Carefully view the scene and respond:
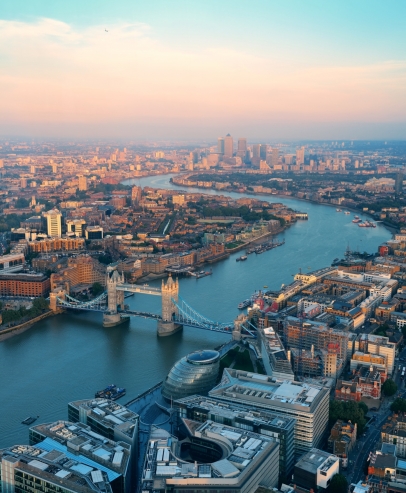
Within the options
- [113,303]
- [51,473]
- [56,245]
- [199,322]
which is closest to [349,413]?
[51,473]

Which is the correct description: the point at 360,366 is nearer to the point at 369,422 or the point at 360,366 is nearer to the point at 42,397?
the point at 369,422

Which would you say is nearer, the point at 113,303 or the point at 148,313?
the point at 148,313

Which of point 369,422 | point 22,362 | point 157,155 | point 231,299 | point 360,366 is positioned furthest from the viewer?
point 157,155

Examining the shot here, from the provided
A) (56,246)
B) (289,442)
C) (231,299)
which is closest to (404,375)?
(289,442)

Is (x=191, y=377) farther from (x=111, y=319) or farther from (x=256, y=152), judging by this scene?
(x=256, y=152)

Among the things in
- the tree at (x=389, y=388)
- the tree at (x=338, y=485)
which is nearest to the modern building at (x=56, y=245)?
the tree at (x=389, y=388)

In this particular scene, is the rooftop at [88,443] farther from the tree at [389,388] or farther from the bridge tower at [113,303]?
the bridge tower at [113,303]
